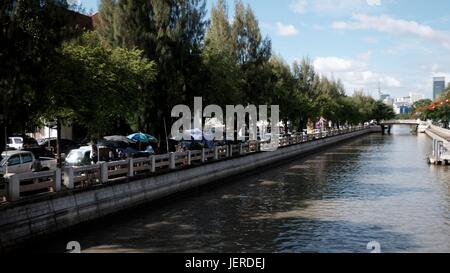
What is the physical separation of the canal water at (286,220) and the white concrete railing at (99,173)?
1707 millimetres

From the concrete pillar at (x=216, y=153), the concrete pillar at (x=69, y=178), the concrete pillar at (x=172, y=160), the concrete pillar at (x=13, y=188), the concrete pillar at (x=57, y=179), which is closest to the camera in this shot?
the concrete pillar at (x=13, y=188)

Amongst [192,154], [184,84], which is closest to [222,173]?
[192,154]

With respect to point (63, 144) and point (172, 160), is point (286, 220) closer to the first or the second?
point (172, 160)

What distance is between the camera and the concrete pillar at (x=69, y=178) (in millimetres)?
18828

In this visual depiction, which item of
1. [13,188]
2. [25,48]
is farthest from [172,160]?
[25,48]

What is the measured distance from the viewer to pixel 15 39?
15.9 m

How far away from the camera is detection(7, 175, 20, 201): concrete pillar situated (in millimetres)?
15664

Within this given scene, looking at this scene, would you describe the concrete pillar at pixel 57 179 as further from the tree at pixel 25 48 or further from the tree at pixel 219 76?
the tree at pixel 219 76

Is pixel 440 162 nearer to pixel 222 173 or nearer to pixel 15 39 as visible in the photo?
pixel 222 173

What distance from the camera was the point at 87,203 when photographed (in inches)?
759

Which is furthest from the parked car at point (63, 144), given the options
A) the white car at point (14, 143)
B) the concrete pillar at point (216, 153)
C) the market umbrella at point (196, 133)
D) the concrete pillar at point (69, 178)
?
the concrete pillar at point (69, 178)

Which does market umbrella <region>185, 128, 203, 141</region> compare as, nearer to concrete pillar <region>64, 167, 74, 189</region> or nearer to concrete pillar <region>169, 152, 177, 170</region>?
concrete pillar <region>169, 152, 177, 170</region>

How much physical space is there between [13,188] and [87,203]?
3.88 meters
